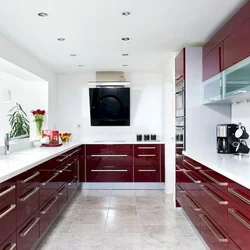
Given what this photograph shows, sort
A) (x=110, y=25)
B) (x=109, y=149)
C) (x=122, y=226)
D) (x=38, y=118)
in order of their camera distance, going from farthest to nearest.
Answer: (x=109, y=149) → (x=38, y=118) → (x=122, y=226) → (x=110, y=25)

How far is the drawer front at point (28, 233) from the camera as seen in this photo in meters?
2.20

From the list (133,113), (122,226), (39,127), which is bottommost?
(122,226)

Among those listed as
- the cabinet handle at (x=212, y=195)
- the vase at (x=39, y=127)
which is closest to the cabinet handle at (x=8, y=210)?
the cabinet handle at (x=212, y=195)

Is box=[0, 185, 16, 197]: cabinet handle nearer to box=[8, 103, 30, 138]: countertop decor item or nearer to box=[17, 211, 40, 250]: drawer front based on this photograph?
box=[17, 211, 40, 250]: drawer front

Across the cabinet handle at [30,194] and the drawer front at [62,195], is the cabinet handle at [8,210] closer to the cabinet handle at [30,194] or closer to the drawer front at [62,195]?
the cabinet handle at [30,194]

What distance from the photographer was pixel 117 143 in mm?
5133

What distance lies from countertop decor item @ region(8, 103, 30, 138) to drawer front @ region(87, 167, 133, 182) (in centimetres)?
132

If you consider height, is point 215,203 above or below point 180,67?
below

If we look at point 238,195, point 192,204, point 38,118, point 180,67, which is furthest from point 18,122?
point 238,195

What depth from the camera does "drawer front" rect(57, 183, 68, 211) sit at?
11.5ft

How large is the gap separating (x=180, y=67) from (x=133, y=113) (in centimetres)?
214

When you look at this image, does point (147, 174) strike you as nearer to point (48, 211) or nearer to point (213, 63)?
point (48, 211)

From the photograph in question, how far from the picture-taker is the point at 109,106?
5512 millimetres

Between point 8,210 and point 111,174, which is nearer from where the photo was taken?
point 8,210
